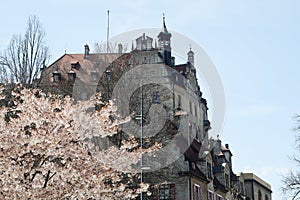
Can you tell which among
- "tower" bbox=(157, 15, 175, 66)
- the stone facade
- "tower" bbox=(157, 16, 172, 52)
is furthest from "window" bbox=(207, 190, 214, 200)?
"tower" bbox=(157, 16, 172, 52)

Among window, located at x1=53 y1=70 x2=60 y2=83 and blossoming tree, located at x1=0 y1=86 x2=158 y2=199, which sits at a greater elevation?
window, located at x1=53 y1=70 x2=60 y2=83

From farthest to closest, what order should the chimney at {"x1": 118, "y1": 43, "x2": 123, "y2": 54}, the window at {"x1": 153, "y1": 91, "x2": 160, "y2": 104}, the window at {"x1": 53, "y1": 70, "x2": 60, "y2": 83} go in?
1. the window at {"x1": 53, "y1": 70, "x2": 60, "y2": 83}
2. the chimney at {"x1": 118, "y1": 43, "x2": 123, "y2": 54}
3. the window at {"x1": 153, "y1": 91, "x2": 160, "y2": 104}

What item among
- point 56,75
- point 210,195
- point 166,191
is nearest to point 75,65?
point 56,75

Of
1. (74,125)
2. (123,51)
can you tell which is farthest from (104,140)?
(74,125)

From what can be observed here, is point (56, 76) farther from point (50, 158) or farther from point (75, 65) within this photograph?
point (50, 158)

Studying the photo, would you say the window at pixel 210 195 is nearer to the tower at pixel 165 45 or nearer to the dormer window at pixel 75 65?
the tower at pixel 165 45

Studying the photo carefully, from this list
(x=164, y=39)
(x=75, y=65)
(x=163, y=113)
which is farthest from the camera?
(x=164, y=39)

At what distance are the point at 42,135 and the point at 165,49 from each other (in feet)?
157

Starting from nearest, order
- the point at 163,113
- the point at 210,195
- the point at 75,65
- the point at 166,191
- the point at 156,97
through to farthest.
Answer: the point at 163,113 < the point at 156,97 < the point at 166,191 < the point at 210,195 < the point at 75,65

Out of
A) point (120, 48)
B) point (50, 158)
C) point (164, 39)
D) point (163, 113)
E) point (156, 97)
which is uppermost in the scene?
point (164, 39)

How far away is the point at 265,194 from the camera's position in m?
71.0

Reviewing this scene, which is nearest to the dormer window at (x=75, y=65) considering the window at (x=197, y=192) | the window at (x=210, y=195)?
the window at (x=210, y=195)

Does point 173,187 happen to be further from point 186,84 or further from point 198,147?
point 186,84

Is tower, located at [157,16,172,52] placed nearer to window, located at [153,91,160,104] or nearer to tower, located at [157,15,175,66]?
tower, located at [157,15,175,66]
